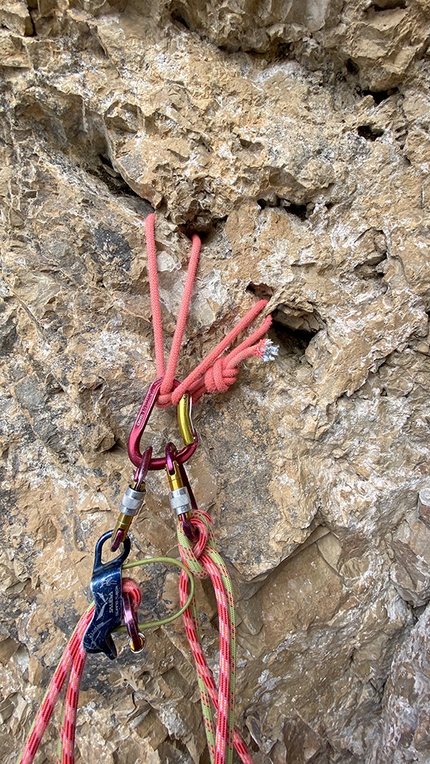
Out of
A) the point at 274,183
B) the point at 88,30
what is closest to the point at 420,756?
the point at 274,183

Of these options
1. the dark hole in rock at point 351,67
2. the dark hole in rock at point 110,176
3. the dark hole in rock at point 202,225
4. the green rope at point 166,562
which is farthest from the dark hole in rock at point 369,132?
the green rope at point 166,562

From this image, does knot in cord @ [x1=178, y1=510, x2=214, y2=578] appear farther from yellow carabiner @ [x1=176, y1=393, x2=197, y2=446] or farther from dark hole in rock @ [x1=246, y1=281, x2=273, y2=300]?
dark hole in rock @ [x1=246, y1=281, x2=273, y2=300]

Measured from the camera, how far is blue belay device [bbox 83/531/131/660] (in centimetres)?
77

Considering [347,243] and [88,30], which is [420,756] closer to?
[347,243]

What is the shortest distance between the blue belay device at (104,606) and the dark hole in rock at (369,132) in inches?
42.2

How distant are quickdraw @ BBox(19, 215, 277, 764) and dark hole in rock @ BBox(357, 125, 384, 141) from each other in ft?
1.52

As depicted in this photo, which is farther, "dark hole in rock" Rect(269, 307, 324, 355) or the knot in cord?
"dark hole in rock" Rect(269, 307, 324, 355)

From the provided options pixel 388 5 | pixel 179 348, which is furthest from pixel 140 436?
pixel 388 5

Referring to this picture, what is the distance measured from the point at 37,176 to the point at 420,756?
1.60 meters

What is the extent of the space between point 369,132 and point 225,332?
59cm

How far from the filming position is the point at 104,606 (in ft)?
2.55

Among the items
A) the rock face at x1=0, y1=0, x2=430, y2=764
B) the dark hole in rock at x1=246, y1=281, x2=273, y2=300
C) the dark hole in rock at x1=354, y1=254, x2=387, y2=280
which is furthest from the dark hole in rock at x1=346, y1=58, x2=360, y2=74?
the dark hole in rock at x1=246, y1=281, x2=273, y2=300

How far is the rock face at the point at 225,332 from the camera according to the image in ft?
3.00

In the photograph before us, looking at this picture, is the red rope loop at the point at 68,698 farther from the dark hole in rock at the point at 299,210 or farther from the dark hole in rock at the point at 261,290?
the dark hole in rock at the point at 299,210
